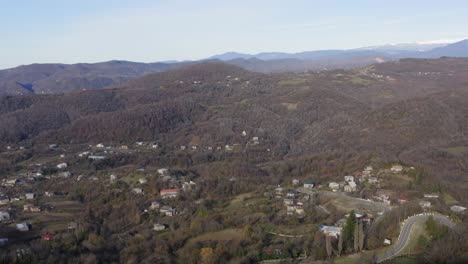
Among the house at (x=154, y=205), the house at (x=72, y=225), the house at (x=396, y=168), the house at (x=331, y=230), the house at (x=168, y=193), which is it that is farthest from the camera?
the house at (x=396, y=168)

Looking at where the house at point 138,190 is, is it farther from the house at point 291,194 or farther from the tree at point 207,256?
the tree at point 207,256

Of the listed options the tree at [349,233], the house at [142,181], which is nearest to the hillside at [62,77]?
the house at [142,181]

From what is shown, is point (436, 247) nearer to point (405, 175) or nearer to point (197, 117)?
point (405, 175)

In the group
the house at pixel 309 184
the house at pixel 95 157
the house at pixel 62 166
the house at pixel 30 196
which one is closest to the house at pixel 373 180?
the house at pixel 309 184

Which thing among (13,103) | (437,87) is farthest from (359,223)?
(13,103)

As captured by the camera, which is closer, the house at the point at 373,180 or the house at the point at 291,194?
the house at the point at 291,194

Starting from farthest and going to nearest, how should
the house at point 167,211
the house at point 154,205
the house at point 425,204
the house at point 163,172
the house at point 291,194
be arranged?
the house at point 163,172, the house at point 291,194, the house at point 154,205, the house at point 167,211, the house at point 425,204

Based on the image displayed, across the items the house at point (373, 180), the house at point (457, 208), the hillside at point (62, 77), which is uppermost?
the hillside at point (62, 77)

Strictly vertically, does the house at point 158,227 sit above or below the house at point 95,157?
above
